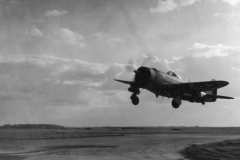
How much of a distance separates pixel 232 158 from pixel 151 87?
11226 mm

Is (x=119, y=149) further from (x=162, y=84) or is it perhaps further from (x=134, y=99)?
(x=162, y=84)

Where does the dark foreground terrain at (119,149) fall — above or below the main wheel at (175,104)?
below

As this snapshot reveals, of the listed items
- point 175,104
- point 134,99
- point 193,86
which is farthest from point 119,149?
point 193,86

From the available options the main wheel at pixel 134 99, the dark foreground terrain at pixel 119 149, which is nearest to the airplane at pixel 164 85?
the main wheel at pixel 134 99

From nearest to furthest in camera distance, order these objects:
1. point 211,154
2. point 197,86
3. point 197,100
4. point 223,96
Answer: point 211,154 → point 197,86 → point 197,100 → point 223,96

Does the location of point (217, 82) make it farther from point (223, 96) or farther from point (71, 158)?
point (71, 158)

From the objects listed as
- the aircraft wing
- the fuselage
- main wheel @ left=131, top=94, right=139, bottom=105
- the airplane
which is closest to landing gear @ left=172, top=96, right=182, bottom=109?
the airplane

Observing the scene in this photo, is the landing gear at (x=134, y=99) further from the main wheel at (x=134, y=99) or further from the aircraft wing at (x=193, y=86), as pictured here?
the aircraft wing at (x=193, y=86)

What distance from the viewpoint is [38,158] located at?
16656mm

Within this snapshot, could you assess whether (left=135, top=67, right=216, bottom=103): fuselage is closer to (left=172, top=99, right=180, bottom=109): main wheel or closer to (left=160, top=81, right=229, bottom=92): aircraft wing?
(left=160, top=81, right=229, bottom=92): aircraft wing

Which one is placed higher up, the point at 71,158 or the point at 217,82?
the point at 217,82

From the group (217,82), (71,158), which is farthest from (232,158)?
(71,158)

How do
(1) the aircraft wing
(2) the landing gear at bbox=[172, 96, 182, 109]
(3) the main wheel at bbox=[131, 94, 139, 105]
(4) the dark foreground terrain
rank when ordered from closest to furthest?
(4) the dark foreground terrain
(3) the main wheel at bbox=[131, 94, 139, 105]
(1) the aircraft wing
(2) the landing gear at bbox=[172, 96, 182, 109]

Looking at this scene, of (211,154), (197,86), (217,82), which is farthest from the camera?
(197,86)
